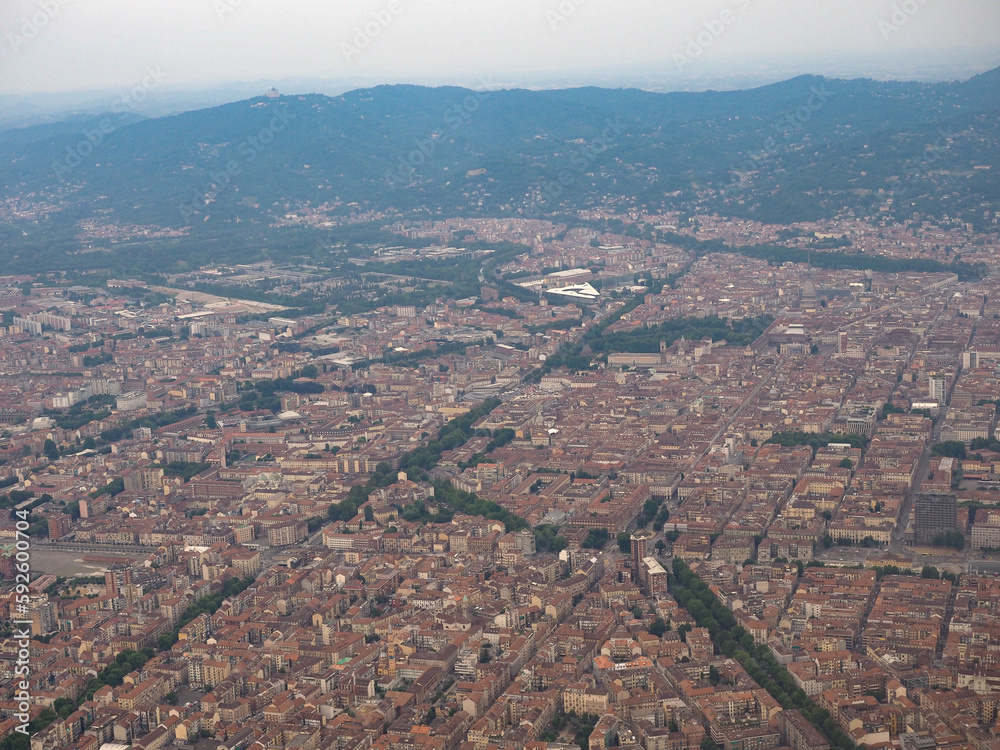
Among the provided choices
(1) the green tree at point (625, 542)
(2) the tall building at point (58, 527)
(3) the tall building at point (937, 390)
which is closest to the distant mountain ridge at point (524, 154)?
(3) the tall building at point (937, 390)

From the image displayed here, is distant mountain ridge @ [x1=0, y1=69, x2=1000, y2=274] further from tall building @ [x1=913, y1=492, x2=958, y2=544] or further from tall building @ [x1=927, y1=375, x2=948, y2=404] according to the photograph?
tall building @ [x1=913, y1=492, x2=958, y2=544]

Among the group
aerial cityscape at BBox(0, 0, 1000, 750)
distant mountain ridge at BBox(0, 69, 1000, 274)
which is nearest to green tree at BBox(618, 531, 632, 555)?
aerial cityscape at BBox(0, 0, 1000, 750)

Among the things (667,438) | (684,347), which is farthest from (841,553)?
(684,347)

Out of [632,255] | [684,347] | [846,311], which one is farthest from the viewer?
[632,255]

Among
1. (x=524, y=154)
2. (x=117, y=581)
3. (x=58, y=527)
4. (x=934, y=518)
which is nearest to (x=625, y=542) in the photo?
(x=934, y=518)

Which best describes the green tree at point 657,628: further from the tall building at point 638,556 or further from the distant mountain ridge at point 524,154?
the distant mountain ridge at point 524,154

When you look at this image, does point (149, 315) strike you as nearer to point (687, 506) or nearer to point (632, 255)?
point (632, 255)

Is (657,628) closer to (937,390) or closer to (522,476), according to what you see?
(522,476)
